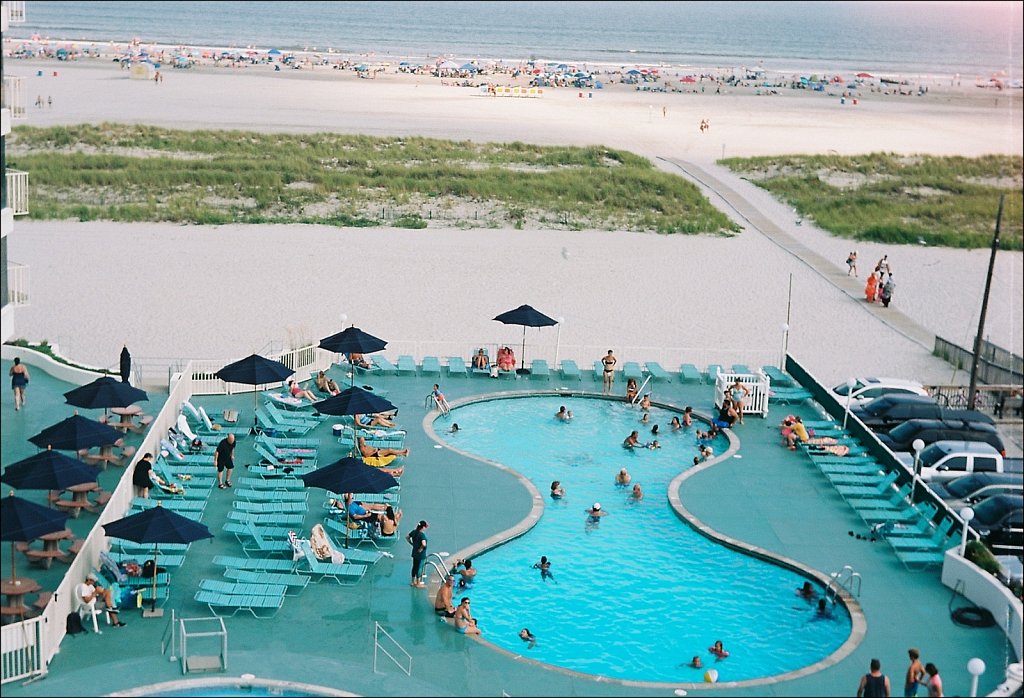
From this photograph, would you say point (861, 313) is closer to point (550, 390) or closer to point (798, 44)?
point (550, 390)

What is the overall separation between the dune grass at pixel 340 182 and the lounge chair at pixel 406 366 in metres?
18.5

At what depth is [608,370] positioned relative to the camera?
26.4 m

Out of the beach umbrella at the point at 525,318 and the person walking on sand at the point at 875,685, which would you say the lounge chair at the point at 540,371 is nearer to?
the beach umbrella at the point at 525,318

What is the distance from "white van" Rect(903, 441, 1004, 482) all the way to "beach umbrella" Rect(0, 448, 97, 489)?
13.4 metres

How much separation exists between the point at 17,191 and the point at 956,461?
1547 cm

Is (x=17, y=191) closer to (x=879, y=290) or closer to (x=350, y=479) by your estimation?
(x=350, y=479)

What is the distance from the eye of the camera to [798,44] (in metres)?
155

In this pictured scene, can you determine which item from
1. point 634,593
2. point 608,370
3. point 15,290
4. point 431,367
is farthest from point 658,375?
point 15,290

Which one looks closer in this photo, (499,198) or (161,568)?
(161,568)

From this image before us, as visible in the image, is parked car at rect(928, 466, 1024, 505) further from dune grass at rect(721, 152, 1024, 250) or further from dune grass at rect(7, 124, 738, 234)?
dune grass at rect(721, 152, 1024, 250)

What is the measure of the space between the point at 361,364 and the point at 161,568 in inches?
405

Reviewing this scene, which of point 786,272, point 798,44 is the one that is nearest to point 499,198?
point 786,272

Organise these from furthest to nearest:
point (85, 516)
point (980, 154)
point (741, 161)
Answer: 1. point (980, 154)
2. point (741, 161)
3. point (85, 516)

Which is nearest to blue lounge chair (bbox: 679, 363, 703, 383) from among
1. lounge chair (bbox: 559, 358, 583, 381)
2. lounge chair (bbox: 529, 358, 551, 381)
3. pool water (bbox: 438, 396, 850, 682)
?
lounge chair (bbox: 559, 358, 583, 381)
